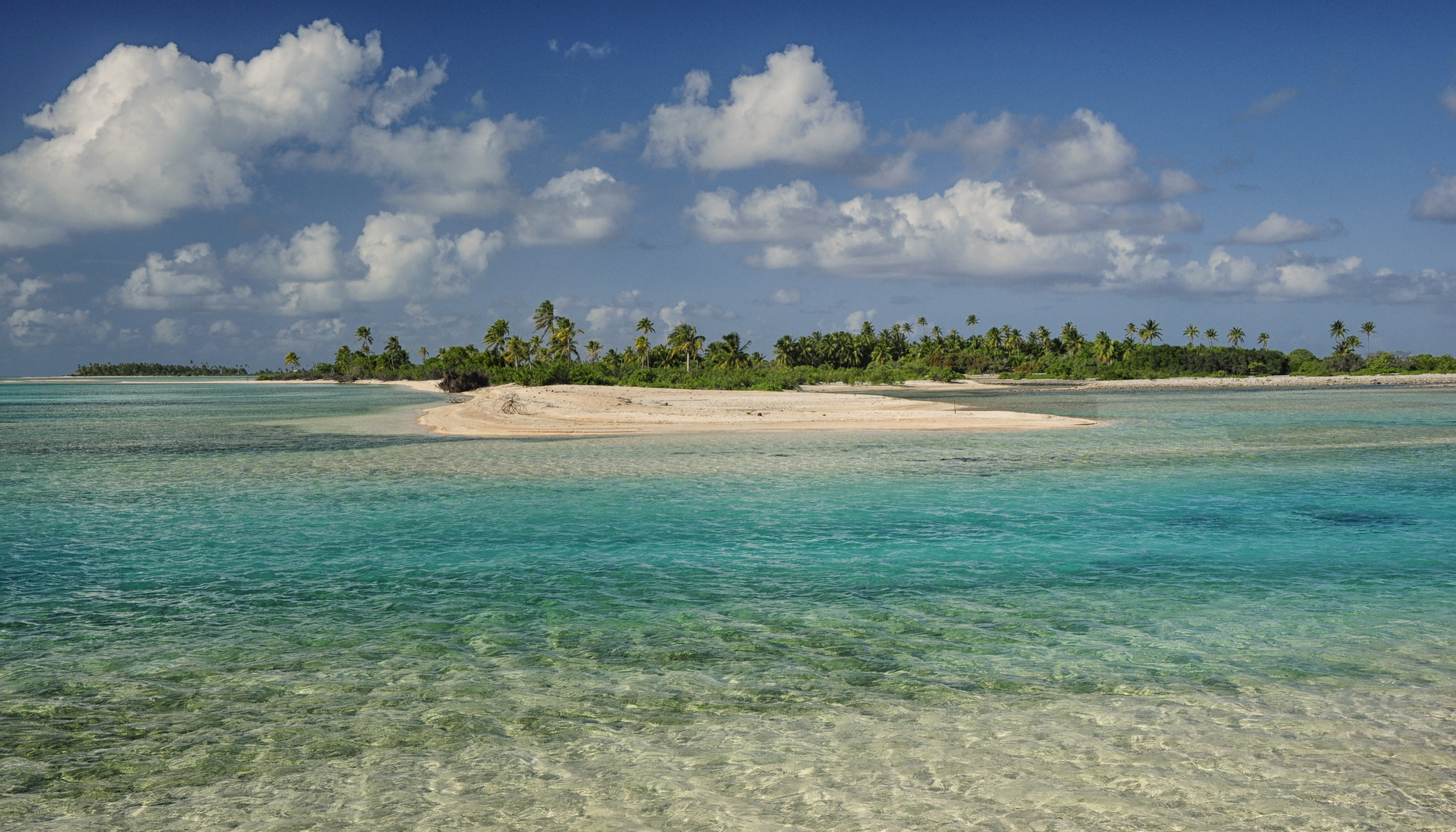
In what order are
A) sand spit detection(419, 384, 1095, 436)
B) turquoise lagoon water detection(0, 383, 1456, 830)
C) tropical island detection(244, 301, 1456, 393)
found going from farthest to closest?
tropical island detection(244, 301, 1456, 393) < sand spit detection(419, 384, 1095, 436) < turquoise lagoon water detection(0, 383, 1456, 830)

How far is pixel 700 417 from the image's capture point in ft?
156

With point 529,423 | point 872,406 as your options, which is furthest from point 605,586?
point 872,406

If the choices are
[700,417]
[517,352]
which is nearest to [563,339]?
[517,352]

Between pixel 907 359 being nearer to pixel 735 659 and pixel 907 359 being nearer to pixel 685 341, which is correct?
pixel 685 341

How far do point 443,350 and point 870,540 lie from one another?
187 meters

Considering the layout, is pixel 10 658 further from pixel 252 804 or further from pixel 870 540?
pixel 870 540

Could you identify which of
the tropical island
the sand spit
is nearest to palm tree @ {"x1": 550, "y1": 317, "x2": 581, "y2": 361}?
the tropical island

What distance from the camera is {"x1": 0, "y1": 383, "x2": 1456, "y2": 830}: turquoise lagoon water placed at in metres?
5.88

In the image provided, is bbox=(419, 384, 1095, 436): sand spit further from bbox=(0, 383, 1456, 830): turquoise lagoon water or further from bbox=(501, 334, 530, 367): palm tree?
bbox=(501, 334, 530, 367): palm tree

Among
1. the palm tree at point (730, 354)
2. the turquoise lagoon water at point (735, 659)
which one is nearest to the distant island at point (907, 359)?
the palm tree at point (730, 354)

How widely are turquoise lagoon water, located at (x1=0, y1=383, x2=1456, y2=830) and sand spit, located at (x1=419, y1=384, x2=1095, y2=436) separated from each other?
2111 centimetres

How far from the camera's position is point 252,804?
5781mm

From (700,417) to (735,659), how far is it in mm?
38862

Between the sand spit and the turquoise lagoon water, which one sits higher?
the sand spit
